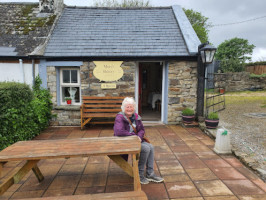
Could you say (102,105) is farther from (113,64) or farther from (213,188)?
(213,188)

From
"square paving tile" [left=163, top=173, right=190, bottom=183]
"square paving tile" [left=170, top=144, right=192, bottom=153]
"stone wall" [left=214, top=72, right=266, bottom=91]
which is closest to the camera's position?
"square paving tile" [left=163, top=173, right=190, bottom=183]

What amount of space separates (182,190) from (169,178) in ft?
1.30

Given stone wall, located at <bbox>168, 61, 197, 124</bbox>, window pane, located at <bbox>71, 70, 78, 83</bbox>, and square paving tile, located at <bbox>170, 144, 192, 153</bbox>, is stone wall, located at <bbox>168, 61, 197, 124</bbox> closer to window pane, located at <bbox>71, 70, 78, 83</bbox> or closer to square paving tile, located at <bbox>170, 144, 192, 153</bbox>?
square paving tile, located at <bbox>170, 144, 192, 153</bbox>

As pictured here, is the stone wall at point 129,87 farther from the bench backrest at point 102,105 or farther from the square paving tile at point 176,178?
the square paving tile at point 176,178

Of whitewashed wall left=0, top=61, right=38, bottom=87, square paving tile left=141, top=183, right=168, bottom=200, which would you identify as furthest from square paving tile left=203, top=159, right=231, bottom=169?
whitewashed wall left=0, top=61, right=38, bottom=87

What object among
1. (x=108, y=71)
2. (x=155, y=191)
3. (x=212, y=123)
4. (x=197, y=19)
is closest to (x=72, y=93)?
(x=108, y=71)

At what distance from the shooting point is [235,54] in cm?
3400

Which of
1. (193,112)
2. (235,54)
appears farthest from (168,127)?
(235,54)

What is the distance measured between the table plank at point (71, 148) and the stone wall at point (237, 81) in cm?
1490

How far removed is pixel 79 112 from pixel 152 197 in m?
4.78

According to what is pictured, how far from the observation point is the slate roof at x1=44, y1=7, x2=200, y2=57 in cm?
700

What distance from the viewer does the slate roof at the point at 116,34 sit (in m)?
7.00

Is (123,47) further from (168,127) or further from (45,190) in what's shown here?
(45,190)

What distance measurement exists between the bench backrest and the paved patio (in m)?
2.42
